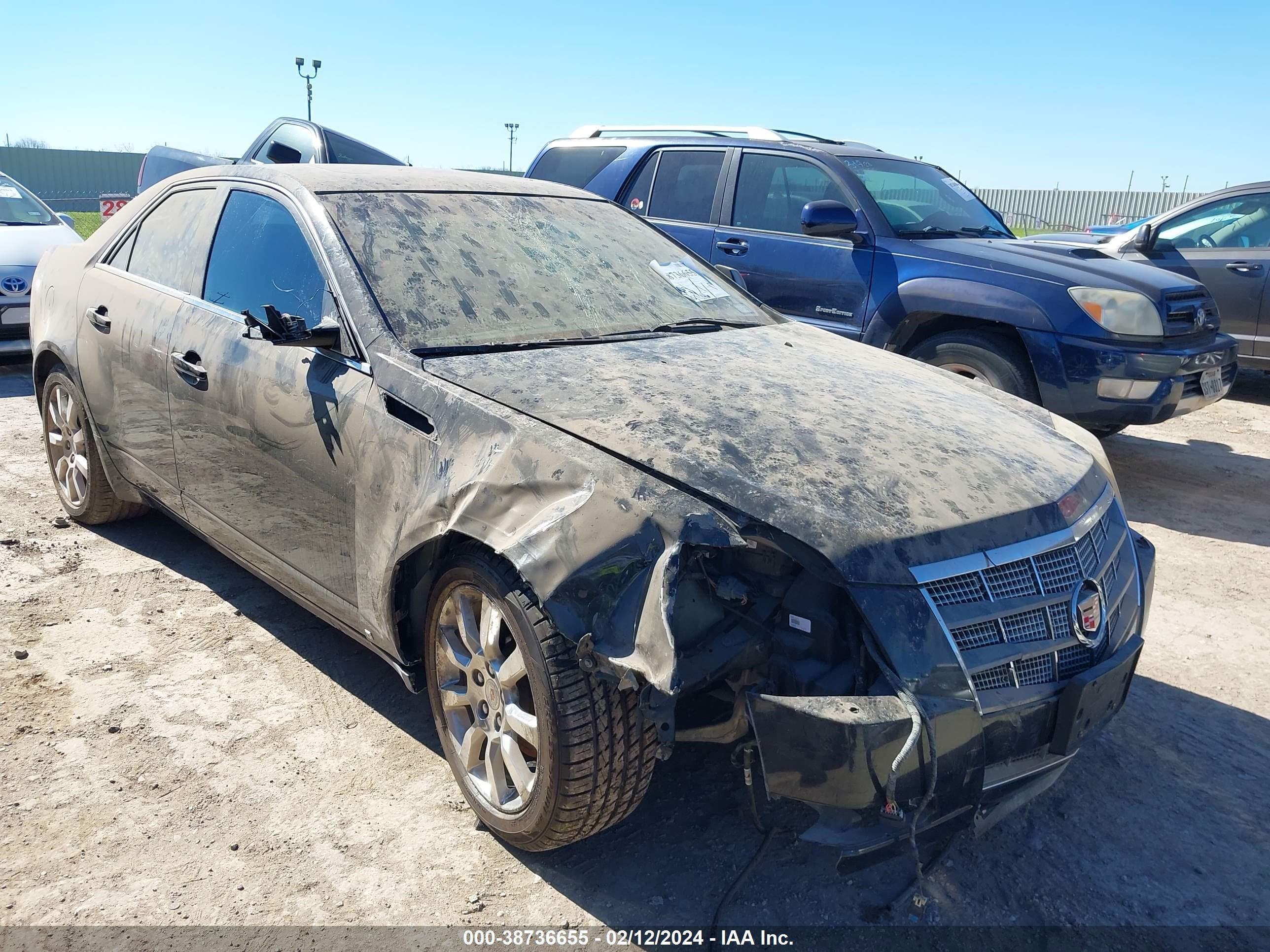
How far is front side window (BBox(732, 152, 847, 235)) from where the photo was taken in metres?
6.47

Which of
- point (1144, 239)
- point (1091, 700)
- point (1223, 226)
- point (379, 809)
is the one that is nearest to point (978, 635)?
point (1091, 700)

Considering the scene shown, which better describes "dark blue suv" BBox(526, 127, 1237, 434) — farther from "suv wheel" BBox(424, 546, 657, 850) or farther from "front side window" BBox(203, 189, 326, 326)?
"suv wheel" BBox(424, 546, 657, 850)

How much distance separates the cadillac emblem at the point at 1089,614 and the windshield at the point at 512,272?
1.64 meters

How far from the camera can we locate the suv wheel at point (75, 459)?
176 inches

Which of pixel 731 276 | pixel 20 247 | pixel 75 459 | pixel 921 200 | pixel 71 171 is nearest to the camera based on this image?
pixel 731 276

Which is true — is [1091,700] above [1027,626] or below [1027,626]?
below

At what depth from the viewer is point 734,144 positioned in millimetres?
6871

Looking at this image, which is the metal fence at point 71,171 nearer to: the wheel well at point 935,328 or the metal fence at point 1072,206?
the metal fence at point 1072,206

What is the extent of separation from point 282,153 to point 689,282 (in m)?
6.45

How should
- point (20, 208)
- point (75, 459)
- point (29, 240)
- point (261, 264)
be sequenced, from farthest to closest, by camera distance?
point (20, 208)
point (29, 240)
point (75, 459)
point (261, 264)

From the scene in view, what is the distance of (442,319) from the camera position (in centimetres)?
304

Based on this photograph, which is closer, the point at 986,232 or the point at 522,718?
the point at 522,718

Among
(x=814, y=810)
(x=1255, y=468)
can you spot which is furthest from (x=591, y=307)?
(x=1255, y=468)

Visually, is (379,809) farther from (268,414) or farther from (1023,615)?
(1023,615)
